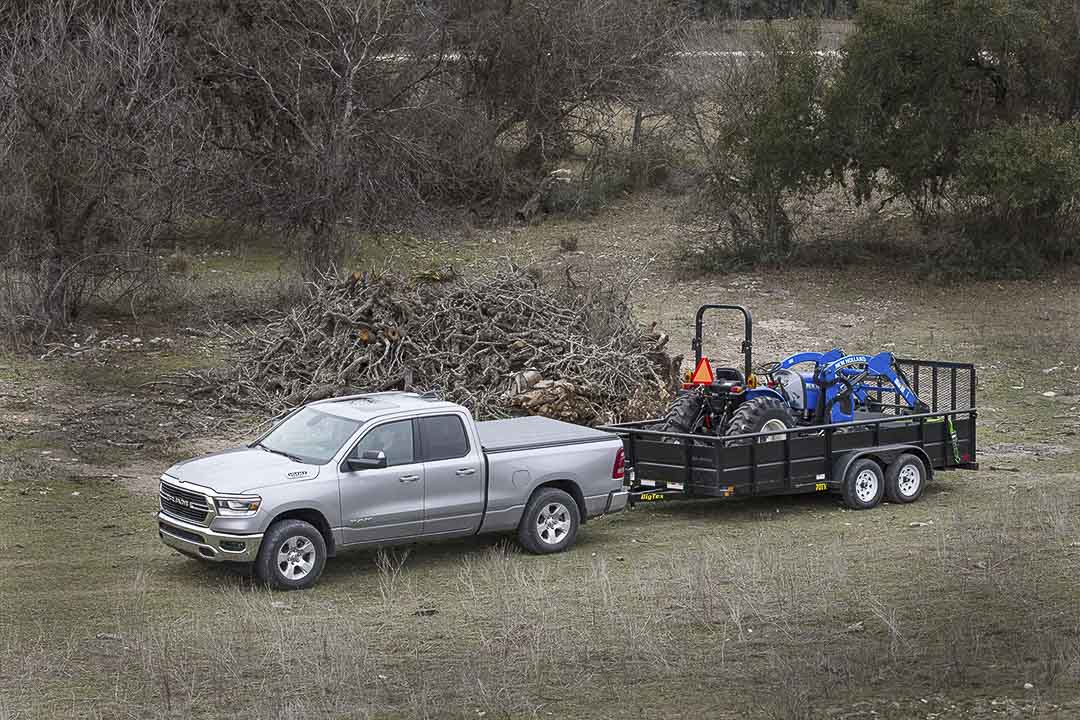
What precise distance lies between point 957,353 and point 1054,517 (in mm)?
11583

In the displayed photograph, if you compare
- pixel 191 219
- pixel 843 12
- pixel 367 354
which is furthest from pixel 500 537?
pixel 843 12

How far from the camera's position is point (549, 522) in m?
14.2

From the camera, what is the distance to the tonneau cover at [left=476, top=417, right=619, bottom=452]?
14109 mm

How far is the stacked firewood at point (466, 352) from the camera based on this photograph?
67.5ft

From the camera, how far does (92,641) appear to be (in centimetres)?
1109

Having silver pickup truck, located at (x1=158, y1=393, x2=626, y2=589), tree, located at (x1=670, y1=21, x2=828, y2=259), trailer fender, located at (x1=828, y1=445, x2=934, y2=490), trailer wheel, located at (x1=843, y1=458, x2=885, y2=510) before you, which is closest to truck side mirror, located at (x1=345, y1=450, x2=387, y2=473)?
silver pickup truck, located at (x1=158, y1=393, x2=626, y2=589)

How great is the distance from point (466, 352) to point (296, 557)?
873 cm

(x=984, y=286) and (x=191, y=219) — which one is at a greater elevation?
(x=191, y=219)

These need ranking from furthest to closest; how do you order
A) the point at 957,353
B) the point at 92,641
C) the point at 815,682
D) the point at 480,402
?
1. the point at 957,353
2. the point at 480,402
3. the point at 92,641
4. the point at 815,682

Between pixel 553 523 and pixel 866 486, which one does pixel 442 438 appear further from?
pixel 866 486

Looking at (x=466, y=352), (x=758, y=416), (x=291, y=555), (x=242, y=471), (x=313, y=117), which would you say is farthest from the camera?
(x=313, y=117)

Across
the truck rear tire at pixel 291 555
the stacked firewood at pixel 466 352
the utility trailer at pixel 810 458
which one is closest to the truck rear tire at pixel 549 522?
the utility trailer at pixel 810 458

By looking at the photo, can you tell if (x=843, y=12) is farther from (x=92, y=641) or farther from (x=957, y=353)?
(x=92, y=641)

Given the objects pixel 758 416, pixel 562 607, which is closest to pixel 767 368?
pixel 758 416
